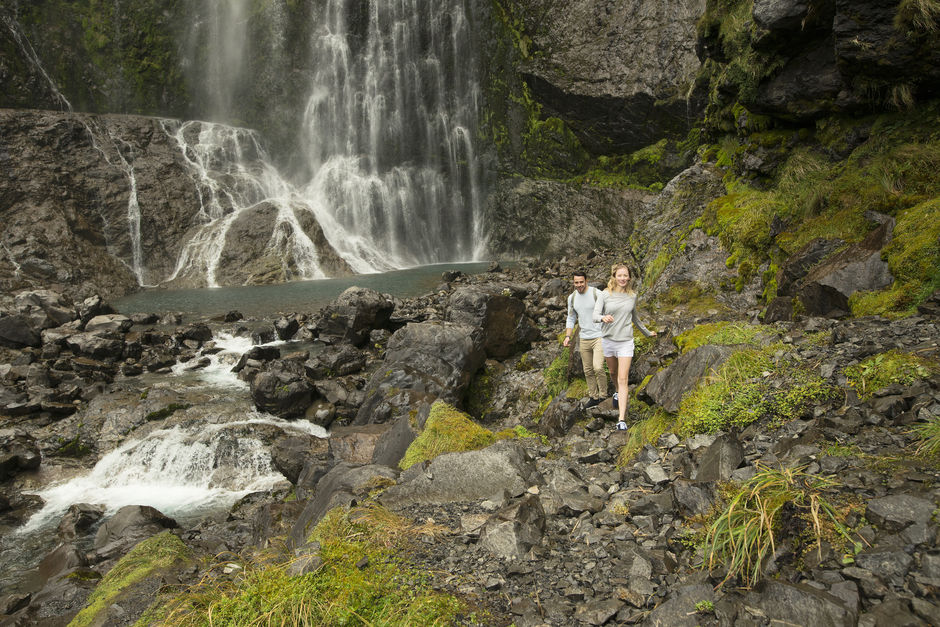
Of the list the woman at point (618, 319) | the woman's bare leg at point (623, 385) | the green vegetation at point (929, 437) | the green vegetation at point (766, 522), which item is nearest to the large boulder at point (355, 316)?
the woman at point (618, 319)

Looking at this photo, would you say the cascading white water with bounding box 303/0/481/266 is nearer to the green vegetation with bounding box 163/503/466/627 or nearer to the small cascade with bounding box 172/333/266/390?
the small cascade with bounding box 172/333/266/390

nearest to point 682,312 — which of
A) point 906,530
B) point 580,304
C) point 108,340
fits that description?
point 580,304

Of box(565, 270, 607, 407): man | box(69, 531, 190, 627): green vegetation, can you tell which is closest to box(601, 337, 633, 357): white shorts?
box(565, 270, 607, 407): man

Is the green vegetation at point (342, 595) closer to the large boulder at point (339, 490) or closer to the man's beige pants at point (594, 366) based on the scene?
the large boulder at point (339, 490)

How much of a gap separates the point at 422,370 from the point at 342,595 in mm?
7951

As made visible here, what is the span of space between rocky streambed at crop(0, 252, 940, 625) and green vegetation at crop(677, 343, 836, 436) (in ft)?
0.09

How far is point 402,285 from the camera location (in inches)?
1086

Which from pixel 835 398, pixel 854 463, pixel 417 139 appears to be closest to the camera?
pixel 854 463

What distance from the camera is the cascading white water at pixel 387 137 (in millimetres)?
40406

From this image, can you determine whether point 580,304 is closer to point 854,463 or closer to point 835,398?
point 835,398

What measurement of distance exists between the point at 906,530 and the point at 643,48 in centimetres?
4064

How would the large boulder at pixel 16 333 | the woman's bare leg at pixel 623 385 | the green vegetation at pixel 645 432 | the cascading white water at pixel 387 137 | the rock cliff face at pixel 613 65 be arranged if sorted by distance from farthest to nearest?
1. the cascading white water at pixel 387 137
2. the rock cliff face at pixel 613 65
3. the large boulder at pixel 16 333
4. the woman's bare leg at pixel 623 385
5. the green vegetation at pixel 645 432

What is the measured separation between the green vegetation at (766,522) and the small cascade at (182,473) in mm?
10073

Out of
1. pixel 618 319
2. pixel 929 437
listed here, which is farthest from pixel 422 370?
pixel 929 437
